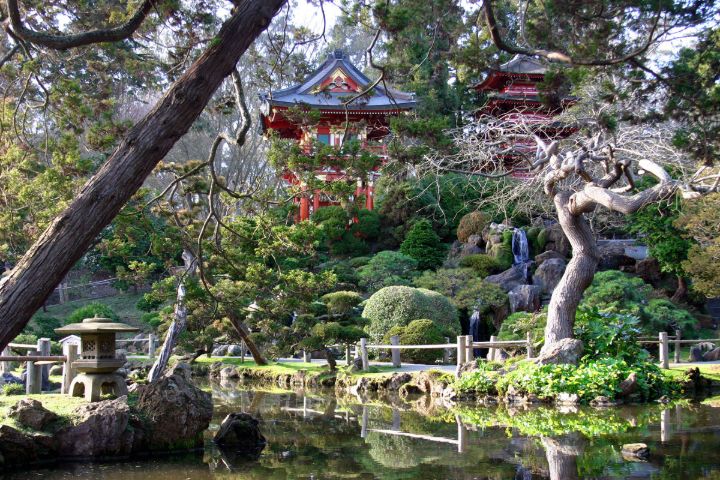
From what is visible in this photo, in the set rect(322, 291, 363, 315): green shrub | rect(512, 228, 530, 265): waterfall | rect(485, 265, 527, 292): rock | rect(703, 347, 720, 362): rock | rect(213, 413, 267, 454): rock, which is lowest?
rect(213, 413, 267, 454): rock

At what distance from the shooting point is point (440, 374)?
12.2 meters

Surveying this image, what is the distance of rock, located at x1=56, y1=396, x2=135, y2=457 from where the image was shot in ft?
22.7

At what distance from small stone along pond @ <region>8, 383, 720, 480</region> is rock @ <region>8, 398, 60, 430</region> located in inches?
18.7

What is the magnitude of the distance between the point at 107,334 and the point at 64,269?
4.48 metres

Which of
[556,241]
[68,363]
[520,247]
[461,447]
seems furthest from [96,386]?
[556,241]

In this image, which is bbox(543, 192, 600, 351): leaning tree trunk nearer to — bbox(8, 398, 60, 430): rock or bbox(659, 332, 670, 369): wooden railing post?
bbox(659, 332, 670, 369): wooden railing post

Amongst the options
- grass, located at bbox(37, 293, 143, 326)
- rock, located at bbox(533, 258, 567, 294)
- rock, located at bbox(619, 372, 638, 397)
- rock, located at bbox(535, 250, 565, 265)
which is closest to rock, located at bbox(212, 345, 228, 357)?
grass, located at bbox(37, 293, 143, 326)

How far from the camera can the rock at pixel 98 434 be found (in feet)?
22.7

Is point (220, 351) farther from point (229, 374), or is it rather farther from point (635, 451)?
point (635, 451)

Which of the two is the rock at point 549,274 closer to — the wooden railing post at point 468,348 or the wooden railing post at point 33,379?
the wooden railing post at point 468,348

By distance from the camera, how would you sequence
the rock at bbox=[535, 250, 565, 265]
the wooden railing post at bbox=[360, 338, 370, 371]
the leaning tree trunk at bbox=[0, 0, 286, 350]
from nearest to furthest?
the leaning tree trunk at bbox=[0, 0, 286, 350], the wooden railing post at bbox=[360, 338, 370, 371], the rock at bbox=[535, 250, 565, 265]

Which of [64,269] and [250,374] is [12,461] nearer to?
Result: [64,269]

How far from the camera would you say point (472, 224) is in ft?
72.8

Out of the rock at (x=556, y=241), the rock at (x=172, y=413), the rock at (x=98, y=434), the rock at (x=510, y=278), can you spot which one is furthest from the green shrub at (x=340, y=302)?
the rock at (x=556, y=241)
